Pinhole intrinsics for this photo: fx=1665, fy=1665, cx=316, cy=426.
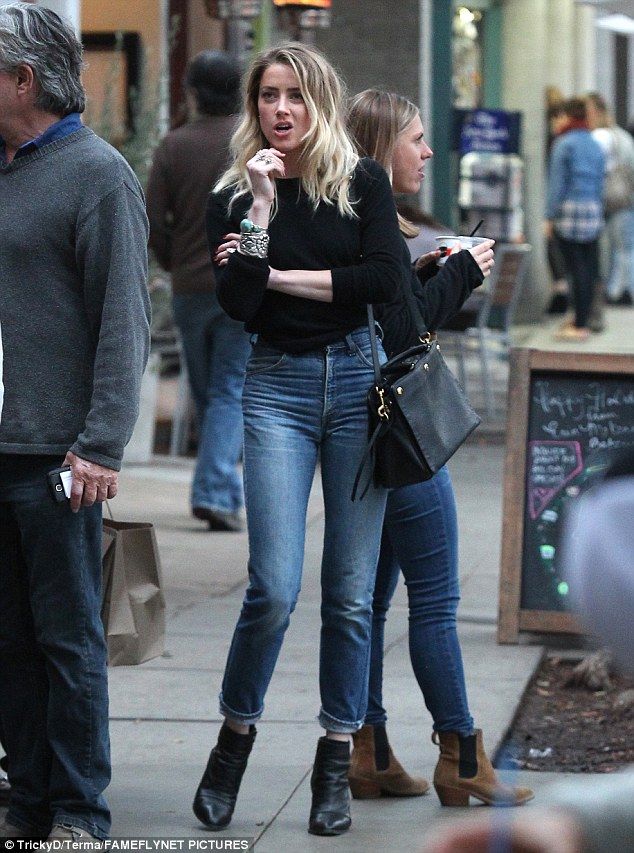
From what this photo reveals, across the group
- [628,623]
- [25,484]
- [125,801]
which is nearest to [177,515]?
[125,801]

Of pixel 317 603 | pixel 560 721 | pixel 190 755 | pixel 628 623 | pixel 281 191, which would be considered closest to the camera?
pixel 628 623

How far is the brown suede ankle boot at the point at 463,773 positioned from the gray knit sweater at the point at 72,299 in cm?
118

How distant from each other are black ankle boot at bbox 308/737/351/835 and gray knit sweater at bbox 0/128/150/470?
34.7 inches

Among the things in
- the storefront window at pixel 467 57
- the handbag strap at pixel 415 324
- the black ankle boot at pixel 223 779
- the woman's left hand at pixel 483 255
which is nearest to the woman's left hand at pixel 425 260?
the woman's left hand at pixel 483 255

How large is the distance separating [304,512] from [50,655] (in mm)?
671

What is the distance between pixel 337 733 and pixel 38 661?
0.72 m

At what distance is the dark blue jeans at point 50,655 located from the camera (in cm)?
366

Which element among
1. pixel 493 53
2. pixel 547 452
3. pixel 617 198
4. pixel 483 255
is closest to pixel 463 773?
pixel 483 255

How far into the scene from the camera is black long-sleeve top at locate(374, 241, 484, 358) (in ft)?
13.3

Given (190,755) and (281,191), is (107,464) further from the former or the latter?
Answer: (190,755)

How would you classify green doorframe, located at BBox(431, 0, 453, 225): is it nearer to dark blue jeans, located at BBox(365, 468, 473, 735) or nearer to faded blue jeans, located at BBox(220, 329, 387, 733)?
dark blue jeans, located at BBox(365, 468, 473, 735)

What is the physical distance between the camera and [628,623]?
1.56 metres

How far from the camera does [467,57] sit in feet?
57.1

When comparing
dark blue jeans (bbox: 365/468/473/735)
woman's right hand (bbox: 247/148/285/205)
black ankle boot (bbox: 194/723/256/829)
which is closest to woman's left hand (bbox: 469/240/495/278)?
dark blue jeans (bbox: 365/468/473/735)
